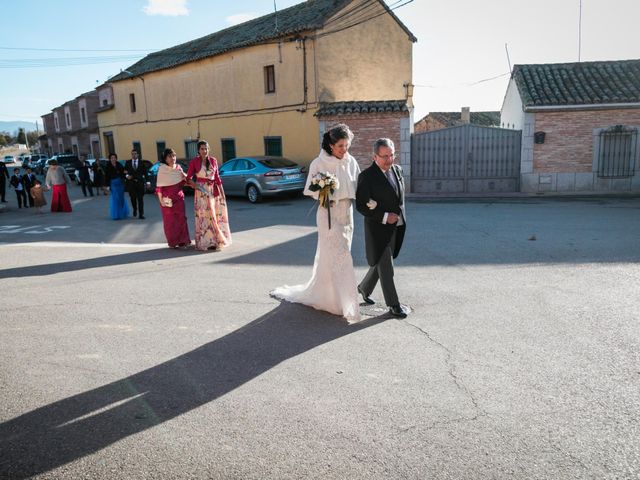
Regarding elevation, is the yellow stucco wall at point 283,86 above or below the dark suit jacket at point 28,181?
above

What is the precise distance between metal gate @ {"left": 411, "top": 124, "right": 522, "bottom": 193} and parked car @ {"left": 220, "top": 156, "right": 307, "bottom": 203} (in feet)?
15.0

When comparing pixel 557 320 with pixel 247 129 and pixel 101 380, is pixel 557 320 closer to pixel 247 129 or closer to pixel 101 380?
pixel 101 380

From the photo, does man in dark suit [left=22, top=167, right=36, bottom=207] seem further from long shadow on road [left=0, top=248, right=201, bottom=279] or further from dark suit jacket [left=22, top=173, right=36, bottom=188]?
long shadow on road [left=0, top=248, right=201, bottom=279]

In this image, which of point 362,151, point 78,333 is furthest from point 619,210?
point 78,333

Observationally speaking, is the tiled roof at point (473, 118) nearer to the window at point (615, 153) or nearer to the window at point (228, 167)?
the window at point (615, 153)

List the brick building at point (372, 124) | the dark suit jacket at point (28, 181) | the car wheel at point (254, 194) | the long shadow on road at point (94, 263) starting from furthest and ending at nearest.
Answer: the brick building at point (372, 124) < the car wheel at point (254, 194) < the dark suit jacket at point (28, 181) < the long shadow on road at point (94, 263)

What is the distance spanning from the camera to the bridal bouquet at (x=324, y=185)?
17.1 feet

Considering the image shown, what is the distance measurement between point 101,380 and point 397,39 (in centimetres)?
2182

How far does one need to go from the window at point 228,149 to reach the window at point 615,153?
49.2 feet

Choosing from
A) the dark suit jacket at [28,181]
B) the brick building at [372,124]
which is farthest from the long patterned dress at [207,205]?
the dark suit jacket at [28,181]

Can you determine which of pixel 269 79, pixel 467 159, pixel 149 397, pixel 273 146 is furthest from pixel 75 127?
pixel 149 397

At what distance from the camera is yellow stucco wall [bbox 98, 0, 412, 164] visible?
20172 mm

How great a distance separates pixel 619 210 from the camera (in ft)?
42.1

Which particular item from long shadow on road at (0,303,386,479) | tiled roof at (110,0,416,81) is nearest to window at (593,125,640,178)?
tiled roof at (110,0,416,81)
